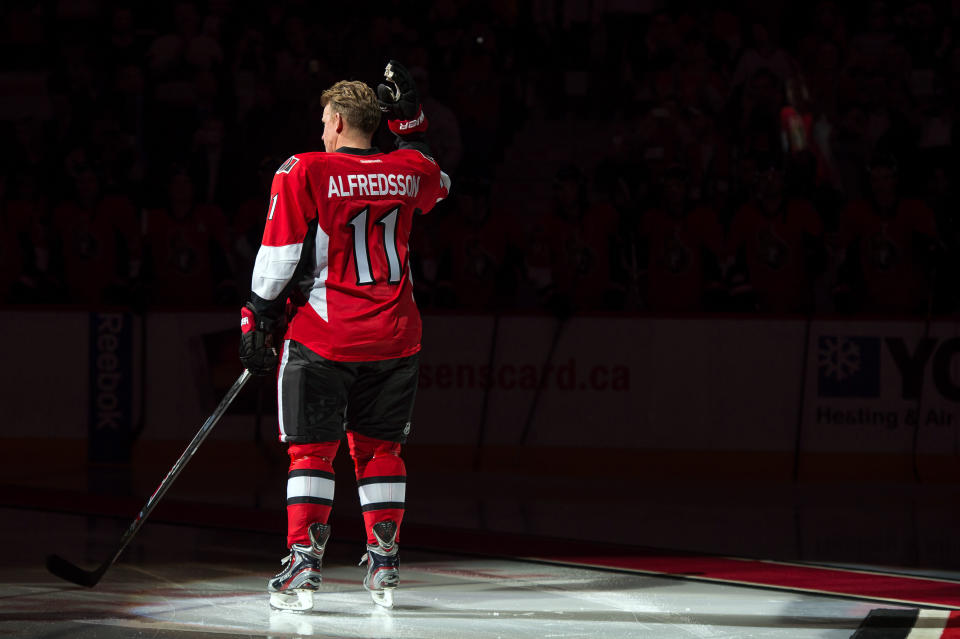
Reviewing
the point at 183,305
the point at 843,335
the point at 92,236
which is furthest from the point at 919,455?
the point at 92,236

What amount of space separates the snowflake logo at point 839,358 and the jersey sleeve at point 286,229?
5982 millimetres

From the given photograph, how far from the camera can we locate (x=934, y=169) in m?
11.7

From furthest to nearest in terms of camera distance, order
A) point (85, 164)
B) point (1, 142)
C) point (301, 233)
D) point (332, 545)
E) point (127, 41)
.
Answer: point (127, 41) → point (1, 142) → point (85, 164) → point (332, 545) → point (301, 233)

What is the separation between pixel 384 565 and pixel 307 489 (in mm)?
475

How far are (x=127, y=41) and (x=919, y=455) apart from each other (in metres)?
9.11

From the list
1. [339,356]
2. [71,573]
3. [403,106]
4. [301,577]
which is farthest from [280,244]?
[71,573]

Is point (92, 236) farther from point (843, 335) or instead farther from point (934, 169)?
point (934, 169)

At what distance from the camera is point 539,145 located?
48.4ft

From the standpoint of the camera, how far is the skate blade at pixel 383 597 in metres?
5.92

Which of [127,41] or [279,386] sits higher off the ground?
[127,41]

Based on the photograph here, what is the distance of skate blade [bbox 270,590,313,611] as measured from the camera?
5.77 metres

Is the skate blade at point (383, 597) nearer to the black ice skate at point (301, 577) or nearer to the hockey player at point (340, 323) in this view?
the hockey player at point (340, 323)

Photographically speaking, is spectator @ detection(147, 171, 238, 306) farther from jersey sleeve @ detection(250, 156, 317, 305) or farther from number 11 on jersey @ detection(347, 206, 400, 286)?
jersey sleeve @ detection(250, 156, 317, 305)

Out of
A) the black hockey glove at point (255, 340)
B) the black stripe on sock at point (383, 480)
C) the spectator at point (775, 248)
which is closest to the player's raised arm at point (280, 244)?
the black hockey glove at point (255, 340)
